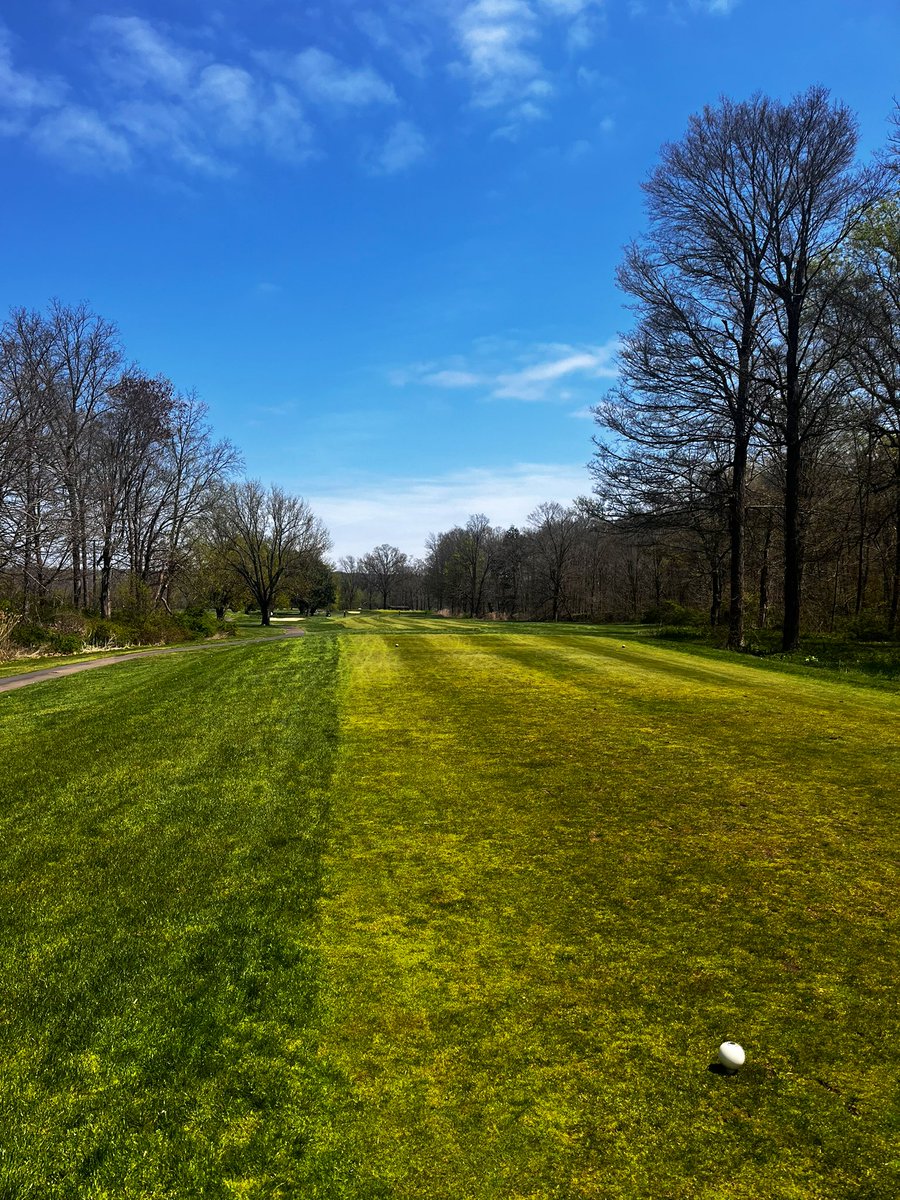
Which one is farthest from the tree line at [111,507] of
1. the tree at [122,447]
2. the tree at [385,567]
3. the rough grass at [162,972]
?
the tree at [385,567]

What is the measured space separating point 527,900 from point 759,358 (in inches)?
819

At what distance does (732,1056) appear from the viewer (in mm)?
2549

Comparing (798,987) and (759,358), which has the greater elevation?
(759,358)

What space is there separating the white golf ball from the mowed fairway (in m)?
0.04

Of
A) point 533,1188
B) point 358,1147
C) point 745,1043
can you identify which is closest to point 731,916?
point 745,1043

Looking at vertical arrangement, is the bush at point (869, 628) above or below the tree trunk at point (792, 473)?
below

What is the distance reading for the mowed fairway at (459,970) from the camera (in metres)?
2.27

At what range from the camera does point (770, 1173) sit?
214 cm

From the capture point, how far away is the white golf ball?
255cm

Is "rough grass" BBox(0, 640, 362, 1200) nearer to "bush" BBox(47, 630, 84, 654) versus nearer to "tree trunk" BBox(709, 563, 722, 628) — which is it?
"bush" BBox(47, 630, 84, 654)

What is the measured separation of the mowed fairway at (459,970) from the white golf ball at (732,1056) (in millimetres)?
44

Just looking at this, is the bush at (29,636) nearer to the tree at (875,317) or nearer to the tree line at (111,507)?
the tree line at (111,507)

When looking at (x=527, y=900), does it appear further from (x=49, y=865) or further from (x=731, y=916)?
(x=49, y=865)

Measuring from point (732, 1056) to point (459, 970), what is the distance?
1325 mm
